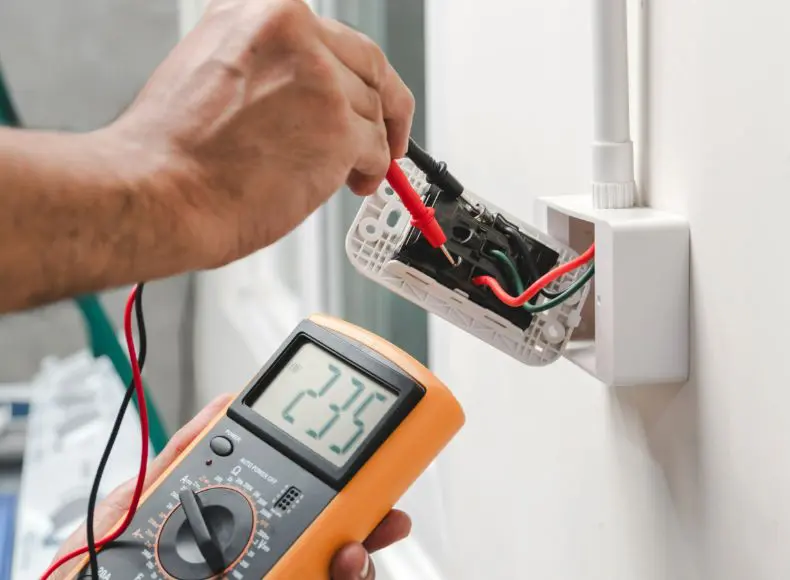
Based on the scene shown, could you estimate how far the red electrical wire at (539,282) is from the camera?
490 mm

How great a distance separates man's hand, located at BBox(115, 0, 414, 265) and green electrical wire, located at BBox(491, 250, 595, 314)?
0.14 m

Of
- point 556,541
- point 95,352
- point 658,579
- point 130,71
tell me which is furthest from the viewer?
point 130,71

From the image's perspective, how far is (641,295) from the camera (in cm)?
45

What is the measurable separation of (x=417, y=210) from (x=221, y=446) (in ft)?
0.69

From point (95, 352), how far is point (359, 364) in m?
0.97

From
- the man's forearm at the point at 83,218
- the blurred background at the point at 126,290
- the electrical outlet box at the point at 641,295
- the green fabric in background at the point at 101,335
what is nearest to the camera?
the man's forearm at the point at 83,218

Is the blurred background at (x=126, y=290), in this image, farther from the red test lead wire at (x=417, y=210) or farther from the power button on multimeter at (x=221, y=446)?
the red test lead wire at (x=417, y=210)

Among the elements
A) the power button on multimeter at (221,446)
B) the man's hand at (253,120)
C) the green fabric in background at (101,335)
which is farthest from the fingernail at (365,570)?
the green fabric in background at (101,335)

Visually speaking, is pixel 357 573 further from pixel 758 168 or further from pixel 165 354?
pixel 165 354

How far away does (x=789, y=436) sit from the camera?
37cm

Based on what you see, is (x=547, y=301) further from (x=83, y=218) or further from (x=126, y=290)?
(x=126, y=290)

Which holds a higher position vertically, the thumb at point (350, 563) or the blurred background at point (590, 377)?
the blurred background at point (590, 377)

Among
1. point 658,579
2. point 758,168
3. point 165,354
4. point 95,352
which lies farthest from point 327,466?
point 165,354

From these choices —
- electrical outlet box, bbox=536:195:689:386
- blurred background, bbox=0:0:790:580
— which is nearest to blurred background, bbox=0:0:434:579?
blurred background, bbox=0:0:790:580
